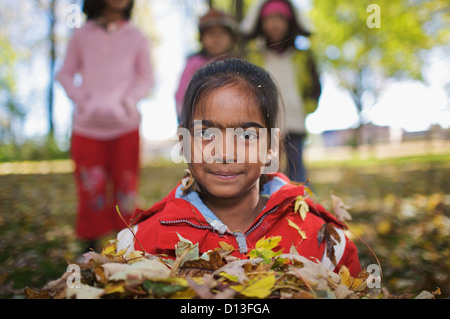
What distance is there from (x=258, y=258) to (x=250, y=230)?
43 cm

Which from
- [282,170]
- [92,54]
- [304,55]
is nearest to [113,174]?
[92,54]

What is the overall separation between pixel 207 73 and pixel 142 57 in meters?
1.75

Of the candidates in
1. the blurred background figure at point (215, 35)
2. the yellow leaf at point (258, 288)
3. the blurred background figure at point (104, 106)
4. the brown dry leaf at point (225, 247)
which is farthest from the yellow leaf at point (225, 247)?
the blurred background figure at point (215, 35)

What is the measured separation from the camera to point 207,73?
5.81 ft

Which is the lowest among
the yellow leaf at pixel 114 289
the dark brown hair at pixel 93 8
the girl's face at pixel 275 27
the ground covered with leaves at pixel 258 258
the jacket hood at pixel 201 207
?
the ground covered with leaves at pixel 258 258

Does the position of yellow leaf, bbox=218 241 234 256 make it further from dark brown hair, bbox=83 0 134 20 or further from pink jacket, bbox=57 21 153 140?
dark brown hair, bbox=83 0 134 20

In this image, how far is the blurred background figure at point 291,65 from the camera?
9.71ft

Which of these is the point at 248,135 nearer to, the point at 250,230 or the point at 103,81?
the point at 250,230

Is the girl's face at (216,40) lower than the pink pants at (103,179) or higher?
higher

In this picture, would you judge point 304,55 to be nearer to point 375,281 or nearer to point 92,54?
point 92,54

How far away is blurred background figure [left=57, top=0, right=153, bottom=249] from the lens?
10.0 ft

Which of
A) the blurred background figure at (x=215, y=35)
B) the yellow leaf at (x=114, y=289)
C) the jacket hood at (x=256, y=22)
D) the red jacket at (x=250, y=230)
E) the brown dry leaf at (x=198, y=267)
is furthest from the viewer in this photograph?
the blurred background figure at (x=215, y=35)

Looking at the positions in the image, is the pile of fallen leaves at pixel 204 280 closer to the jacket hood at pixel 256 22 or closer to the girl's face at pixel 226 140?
the girl's face at pixel 226 140

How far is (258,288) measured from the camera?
1.01 metres
